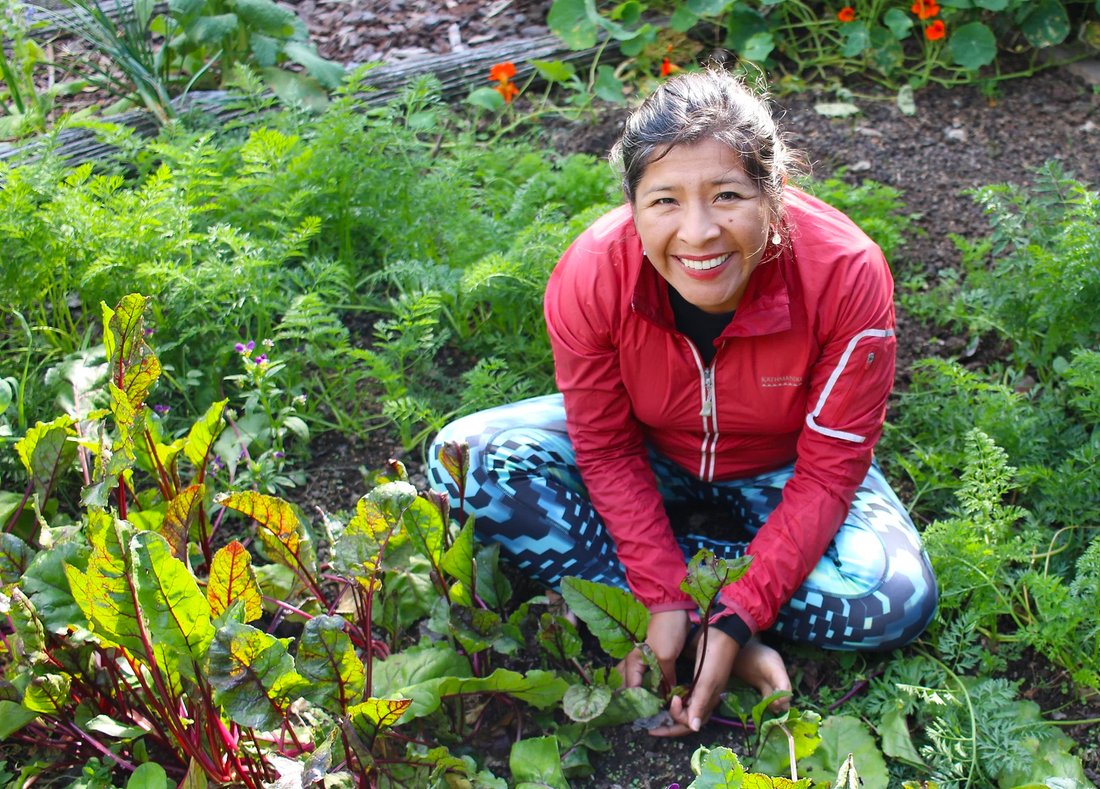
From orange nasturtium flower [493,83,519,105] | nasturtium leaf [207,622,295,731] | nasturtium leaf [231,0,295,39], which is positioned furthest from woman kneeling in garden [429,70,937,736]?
nasturtium leaf [231,0,295,39]

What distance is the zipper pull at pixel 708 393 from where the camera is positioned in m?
2.24

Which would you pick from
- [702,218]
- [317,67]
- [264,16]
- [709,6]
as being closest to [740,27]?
[709,6]

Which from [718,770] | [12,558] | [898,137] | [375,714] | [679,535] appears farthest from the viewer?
[898,137]

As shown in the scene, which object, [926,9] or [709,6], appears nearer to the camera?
[926,9]

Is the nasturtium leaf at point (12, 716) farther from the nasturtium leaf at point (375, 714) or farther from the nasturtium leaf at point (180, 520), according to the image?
the nasturtium leaf at point (375, 714)

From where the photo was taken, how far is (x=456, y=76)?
413 cm

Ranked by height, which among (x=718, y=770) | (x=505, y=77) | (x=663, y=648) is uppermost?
(x=505, y=77)

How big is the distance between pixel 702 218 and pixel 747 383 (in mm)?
441

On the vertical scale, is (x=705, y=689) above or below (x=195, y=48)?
below

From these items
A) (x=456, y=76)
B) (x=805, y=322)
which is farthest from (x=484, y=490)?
(x=456, y=76)

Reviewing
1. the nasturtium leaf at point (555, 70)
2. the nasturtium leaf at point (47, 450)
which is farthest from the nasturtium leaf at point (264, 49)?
the nasturtium leaf at point (47, 450)

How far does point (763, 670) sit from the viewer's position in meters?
2.22

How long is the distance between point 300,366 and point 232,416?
0.40 meters

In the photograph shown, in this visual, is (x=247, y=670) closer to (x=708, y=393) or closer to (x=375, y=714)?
(x=375, y=714)
